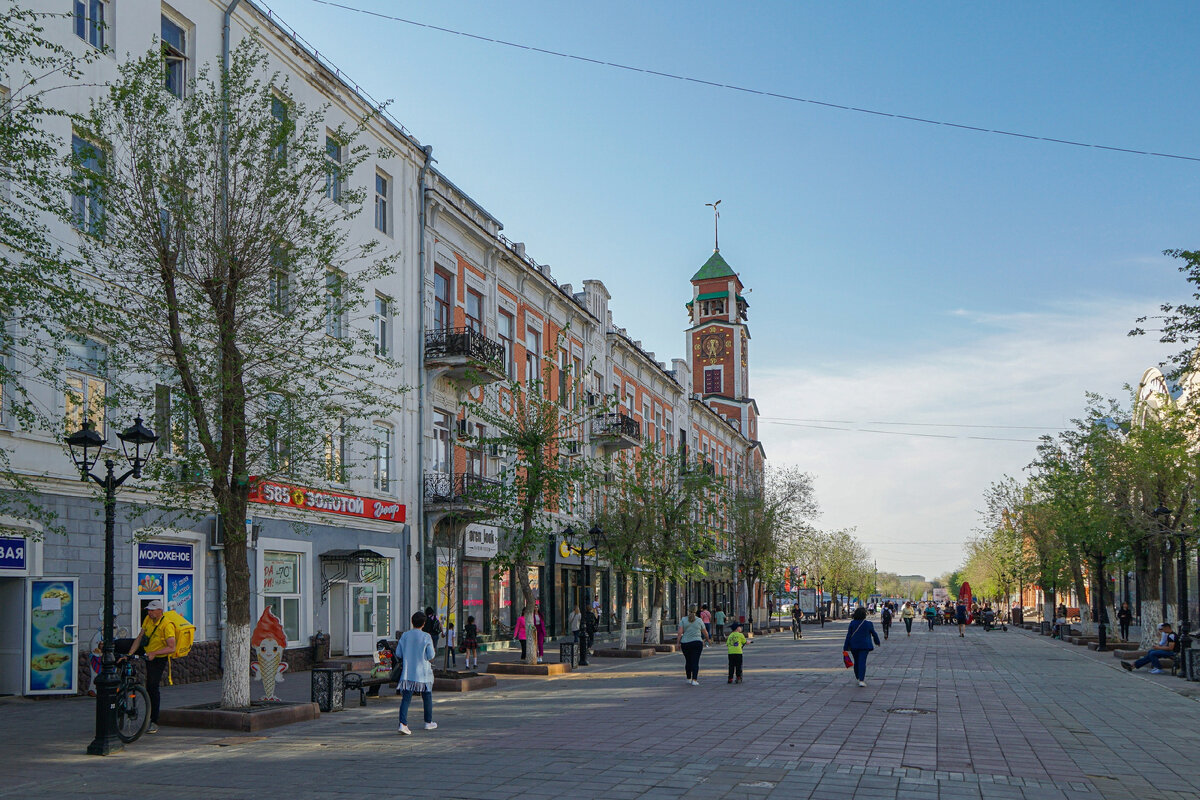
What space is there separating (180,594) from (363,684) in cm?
604

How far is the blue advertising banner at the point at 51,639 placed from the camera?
18328 millimetres

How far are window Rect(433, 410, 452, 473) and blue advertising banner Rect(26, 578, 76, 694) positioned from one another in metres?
14.9

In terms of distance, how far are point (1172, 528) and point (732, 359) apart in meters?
54.7

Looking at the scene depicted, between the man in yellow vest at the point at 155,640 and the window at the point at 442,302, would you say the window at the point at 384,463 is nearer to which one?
the window at the point at 442,302

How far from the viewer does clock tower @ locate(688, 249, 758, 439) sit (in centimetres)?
8500

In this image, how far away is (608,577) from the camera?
49344 millimetres

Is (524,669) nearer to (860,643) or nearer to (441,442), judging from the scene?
(860,643)

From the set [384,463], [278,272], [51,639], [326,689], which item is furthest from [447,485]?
[278,272]

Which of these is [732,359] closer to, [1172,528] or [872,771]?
[1172,528]

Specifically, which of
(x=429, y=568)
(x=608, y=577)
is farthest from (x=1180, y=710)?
(x=608, y=577)

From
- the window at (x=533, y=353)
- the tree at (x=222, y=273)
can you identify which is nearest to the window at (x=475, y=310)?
the window at (x=533, y=353)

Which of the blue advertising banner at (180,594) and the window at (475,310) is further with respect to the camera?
the window at (475,310)

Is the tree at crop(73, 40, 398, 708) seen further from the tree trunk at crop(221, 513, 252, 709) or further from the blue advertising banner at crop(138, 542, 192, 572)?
the blue advertising banner at crop(138, 542, 192, 572)

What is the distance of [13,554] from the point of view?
18094mm
